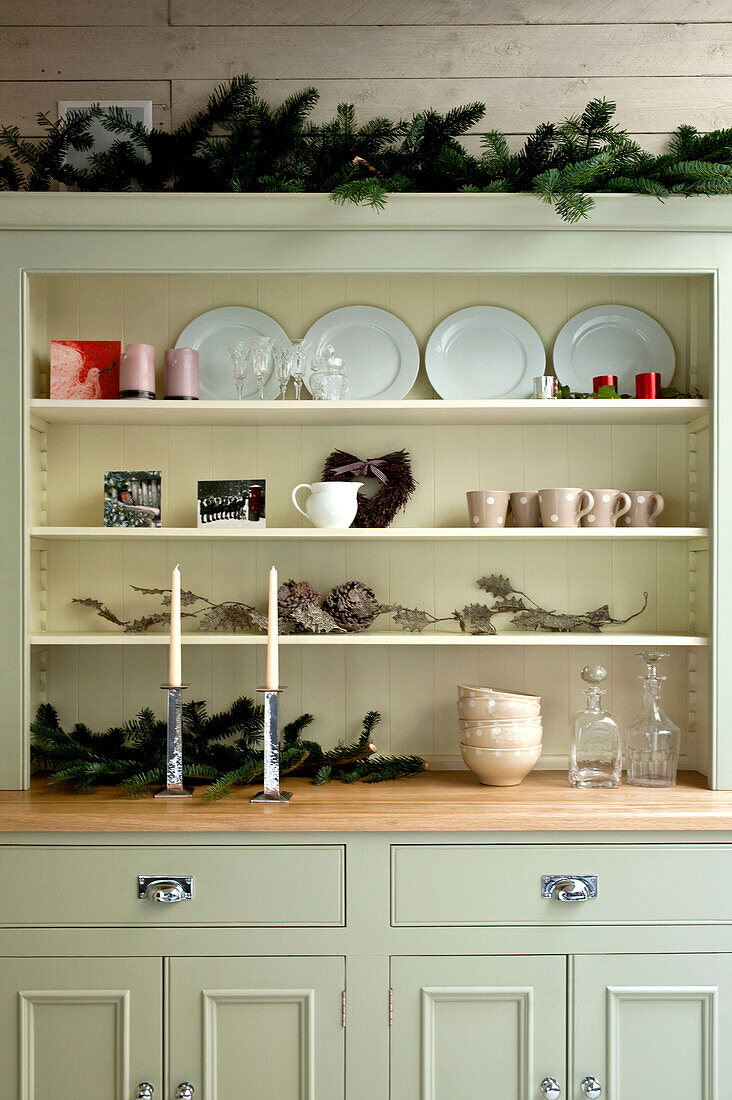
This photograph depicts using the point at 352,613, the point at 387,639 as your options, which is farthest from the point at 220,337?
the point at 387,639

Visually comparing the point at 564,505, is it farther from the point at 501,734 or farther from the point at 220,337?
the point at 220,337

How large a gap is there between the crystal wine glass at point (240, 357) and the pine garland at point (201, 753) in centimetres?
82

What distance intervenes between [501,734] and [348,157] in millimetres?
1444

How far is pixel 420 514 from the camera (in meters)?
2.33

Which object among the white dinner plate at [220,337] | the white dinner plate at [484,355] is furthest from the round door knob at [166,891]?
the white dinner plate at [484,355]

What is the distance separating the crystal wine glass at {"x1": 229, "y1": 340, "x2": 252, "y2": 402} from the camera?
6.98 ft

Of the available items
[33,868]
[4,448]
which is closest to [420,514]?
[4,448]

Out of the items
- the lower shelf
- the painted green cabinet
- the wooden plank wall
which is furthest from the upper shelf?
the painted green cabinet

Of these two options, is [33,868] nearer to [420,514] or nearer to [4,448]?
[4,448]

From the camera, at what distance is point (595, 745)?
6.80ft

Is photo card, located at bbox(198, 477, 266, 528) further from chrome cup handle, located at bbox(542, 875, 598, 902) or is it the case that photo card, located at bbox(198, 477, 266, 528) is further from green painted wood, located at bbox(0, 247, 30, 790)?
chrome cup handle, located at bbox(542, 875, 598, 902)

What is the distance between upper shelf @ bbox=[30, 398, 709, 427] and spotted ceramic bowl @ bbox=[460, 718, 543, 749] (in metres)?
0.74

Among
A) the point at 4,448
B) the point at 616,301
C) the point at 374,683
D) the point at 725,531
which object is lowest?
the point at 374,683

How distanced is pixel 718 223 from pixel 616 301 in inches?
14.5
